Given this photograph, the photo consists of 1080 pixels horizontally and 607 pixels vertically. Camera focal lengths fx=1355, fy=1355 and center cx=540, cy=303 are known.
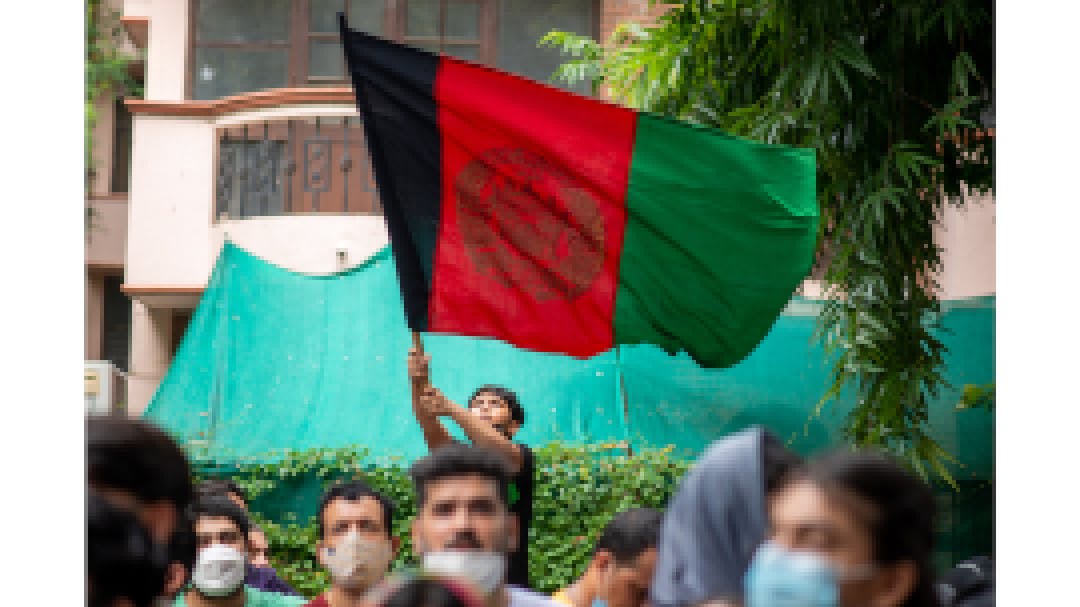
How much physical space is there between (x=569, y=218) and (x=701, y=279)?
0.59 m

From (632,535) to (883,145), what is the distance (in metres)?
3.81

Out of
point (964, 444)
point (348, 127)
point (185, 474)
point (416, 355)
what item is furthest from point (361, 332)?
point (185, 474)

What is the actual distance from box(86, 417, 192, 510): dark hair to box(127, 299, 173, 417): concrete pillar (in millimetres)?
10046

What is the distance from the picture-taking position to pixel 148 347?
12.3m

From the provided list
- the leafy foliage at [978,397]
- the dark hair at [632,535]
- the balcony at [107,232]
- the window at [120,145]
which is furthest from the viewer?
the window at [120,145]

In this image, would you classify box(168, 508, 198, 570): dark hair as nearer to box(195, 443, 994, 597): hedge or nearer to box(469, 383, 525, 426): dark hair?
box(469, 383, 525, 426): dark hair

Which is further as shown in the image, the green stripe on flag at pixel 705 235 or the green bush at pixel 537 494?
the green bush at pixel 537 494

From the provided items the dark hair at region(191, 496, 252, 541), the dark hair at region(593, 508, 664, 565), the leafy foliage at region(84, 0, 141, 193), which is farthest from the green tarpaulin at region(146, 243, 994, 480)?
the dark hair at region(593, 508, 664, 565)

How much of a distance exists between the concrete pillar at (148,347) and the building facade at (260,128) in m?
0.01

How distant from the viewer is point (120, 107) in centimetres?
1373

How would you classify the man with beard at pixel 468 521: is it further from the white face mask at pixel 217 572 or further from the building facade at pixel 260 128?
the building facade at pixel 260 128

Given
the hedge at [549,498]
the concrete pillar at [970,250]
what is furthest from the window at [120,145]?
the concrete pillar at [970,250]

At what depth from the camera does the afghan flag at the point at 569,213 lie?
4969 mm

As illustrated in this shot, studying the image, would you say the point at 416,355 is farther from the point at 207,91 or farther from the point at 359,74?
the point at 207,91
